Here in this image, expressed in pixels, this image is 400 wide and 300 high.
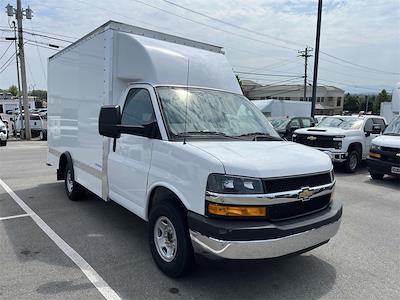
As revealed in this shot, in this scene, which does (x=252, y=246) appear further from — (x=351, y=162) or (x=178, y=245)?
(x=351, y=162)

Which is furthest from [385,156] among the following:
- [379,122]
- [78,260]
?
[78,260]

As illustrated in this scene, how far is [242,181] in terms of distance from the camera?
3422 millimetres

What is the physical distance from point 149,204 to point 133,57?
6.36ft

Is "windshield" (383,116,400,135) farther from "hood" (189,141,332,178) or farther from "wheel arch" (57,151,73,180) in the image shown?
"wheel arch" (57,151,73,180)

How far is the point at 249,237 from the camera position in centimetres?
333

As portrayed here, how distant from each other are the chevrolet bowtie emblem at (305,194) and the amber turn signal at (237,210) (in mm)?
478

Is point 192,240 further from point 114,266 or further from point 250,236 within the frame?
point 114,266

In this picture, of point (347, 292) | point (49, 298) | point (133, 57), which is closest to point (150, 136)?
point (133, 57)

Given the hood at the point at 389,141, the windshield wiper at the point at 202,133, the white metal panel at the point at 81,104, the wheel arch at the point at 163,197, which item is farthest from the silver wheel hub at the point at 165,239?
the hood at the point at 389,141

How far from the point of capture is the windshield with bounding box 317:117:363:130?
12.7m

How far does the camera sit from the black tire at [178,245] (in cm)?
374

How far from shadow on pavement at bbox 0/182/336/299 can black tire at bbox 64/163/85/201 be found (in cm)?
92

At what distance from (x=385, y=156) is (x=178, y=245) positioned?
790 centimetres

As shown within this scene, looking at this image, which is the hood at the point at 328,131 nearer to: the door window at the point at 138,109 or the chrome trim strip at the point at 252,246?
the door window at the point at 138,109
